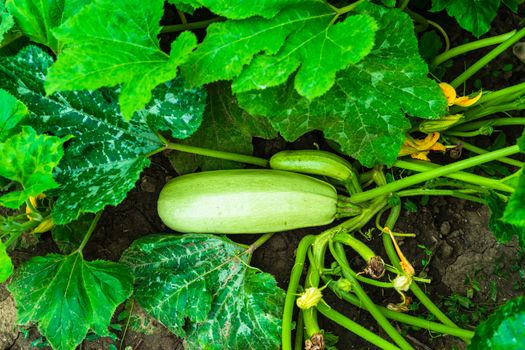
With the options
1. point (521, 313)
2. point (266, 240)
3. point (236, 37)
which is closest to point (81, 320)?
point (266, 240)

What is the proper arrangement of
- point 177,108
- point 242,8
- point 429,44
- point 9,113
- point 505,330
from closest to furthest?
point 505,330 < point 242,8 < point 9,113 < point 177,108 < point 429,44

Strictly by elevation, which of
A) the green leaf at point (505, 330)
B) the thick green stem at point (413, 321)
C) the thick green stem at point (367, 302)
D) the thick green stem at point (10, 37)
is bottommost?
the thick green stem at point (413, 321)

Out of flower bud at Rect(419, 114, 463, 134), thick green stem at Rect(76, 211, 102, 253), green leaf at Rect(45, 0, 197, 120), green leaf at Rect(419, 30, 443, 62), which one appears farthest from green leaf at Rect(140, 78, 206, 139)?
green leaf at Rect(419, 30, 443, 62)

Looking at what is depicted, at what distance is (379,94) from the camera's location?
2031 mm

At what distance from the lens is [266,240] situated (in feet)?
8.36

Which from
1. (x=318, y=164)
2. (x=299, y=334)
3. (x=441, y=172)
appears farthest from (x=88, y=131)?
(x=441, y=172)

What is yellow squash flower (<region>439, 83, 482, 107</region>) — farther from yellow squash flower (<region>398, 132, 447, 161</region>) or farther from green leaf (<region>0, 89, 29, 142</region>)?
green leaf (<region>0, 89, 29, 142</region>)

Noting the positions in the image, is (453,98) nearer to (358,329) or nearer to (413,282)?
(413,282)

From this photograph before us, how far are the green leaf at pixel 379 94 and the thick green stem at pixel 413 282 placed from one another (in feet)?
1.68

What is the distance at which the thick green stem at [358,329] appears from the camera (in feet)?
6.64

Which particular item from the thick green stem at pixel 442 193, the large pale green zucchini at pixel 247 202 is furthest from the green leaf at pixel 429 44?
the large pale green zucchini at pixel 247 202

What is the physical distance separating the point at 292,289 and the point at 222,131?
70cm

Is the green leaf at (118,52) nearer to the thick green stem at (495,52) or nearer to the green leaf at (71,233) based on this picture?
the green leaf at (71,233)

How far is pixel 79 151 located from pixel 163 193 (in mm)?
423
